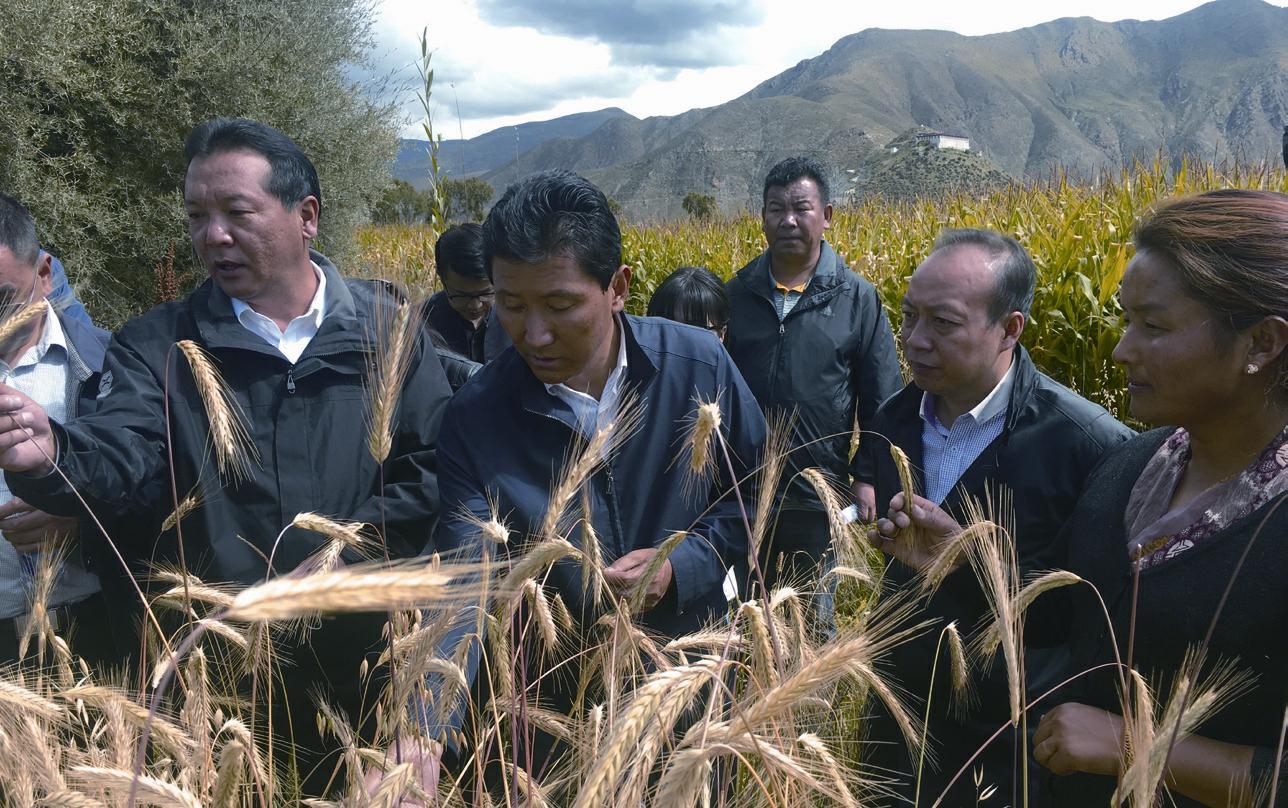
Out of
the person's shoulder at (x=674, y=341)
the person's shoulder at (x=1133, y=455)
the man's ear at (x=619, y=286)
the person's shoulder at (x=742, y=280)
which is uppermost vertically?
the man's ear at (x=619, y=286)

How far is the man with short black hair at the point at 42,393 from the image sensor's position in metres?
2.35

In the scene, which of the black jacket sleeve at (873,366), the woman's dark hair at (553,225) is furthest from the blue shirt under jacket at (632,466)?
the black jacket sleeve at (873,366)

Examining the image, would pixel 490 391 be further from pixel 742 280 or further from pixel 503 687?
pixel 742 280

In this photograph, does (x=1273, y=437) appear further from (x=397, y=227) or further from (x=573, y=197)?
(x=397, y=227)

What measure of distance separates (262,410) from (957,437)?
1917mm

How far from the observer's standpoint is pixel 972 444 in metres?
2.46

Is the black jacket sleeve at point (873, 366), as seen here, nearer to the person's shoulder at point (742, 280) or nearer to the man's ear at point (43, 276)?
the person's shoulder at point (742, 280)

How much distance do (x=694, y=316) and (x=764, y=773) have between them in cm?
264

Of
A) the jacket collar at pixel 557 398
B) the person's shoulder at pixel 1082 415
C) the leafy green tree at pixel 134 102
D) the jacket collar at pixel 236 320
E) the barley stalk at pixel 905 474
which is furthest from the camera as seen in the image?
the leafy green tree at pixel 134 102

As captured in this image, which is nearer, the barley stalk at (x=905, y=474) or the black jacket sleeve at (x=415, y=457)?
the barley stalk at (x=905, y=474)

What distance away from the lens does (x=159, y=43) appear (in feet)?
28.5

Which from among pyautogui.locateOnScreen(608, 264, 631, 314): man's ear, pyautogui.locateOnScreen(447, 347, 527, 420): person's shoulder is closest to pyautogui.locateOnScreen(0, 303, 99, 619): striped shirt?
pyautogui.locateOnScreen(447, 347, 527, 420): person's shoulder

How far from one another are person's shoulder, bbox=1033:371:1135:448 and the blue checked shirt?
0.30ft

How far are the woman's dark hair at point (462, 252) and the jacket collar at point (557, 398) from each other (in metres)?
1.90
